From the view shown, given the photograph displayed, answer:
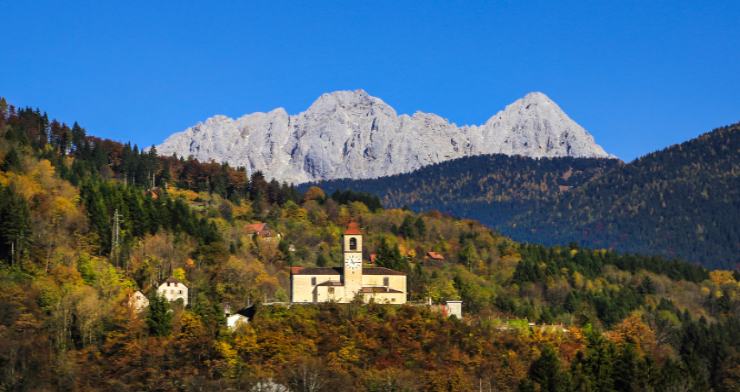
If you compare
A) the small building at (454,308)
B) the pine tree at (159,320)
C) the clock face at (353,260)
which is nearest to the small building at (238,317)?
the pine tree at (159,320)

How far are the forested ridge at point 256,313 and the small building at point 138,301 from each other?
2.60 feet

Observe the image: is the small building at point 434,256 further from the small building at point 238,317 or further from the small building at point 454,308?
the small building at point 238,317

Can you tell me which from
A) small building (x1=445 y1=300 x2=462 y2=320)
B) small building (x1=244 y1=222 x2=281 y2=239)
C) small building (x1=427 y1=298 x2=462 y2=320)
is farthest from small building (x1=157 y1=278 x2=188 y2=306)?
small building (x1=244 y1=222 x2=281 y2=239)

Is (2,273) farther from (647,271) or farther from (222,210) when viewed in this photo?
(647,271)

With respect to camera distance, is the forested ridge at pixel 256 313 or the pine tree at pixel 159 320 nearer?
the forested ridge at pixel 256 313

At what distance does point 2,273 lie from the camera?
97.4m

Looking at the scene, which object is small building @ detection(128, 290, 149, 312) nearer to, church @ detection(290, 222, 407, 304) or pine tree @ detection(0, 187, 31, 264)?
pine tree @ detection(0, 187, 31, 264)

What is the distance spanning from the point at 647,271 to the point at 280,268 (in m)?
70.2

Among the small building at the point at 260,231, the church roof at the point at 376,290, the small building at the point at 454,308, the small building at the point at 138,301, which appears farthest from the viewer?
the small building at the point at 260,231

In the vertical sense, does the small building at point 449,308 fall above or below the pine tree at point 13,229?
below

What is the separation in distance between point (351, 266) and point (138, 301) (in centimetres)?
1780

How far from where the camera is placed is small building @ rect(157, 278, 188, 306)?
335 ft

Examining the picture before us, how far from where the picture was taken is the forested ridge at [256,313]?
91000 mm

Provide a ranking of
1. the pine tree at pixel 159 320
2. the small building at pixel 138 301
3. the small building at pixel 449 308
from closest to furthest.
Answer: the pine tree at pixel 159 320 → the small building at pixel 138 301 → the small building at pixel 449 308
